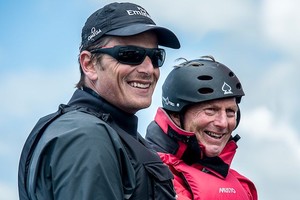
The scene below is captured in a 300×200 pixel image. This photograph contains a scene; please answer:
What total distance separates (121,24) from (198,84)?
2.89 metres

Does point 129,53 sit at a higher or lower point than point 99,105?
higher

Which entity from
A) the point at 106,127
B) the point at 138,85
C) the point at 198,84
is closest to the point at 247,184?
the point at 198,84

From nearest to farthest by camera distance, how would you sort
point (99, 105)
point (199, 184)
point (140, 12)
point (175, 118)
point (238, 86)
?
point (99, 105), point (140, 12), point (199, 184), point (175, 118), point (238, 86)

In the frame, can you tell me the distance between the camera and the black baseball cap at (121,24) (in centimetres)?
448

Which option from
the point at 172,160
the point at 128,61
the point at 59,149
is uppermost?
the point at 128,61

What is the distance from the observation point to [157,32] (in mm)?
4633

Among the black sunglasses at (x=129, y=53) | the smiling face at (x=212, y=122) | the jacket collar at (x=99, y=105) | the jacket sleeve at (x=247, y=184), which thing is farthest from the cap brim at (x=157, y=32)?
the jacket sleeve at (x=247, y=184)

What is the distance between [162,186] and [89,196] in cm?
73

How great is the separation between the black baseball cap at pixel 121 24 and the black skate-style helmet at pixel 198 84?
7.78 feet

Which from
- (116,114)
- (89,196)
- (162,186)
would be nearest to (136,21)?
(116,114)

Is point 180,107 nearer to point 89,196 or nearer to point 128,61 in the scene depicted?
point 128,61

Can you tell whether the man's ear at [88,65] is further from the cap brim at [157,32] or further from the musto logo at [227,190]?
the musto logo at [227,190]

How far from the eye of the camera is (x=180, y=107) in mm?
7133

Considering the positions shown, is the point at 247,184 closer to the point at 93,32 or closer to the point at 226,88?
the point at 226,88
